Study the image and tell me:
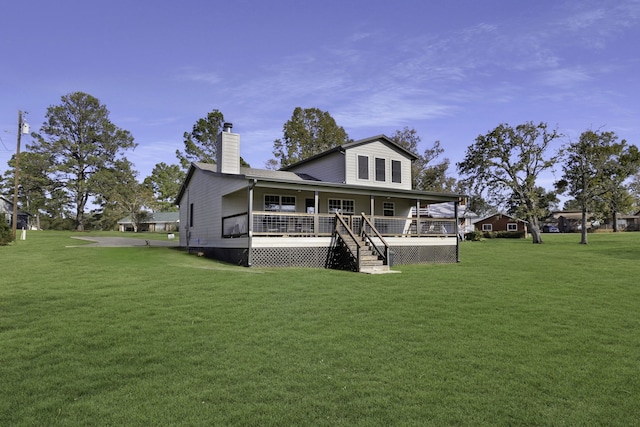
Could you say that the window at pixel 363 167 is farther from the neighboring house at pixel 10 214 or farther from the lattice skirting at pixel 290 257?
the neighboring house at pixel 10 214

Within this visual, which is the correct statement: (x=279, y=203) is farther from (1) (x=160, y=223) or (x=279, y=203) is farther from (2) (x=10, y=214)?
(1) (x=160, y=223)

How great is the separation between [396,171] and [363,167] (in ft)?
7.99

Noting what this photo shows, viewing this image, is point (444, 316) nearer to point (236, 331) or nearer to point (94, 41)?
point (236, 331)

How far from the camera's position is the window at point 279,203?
1914cm

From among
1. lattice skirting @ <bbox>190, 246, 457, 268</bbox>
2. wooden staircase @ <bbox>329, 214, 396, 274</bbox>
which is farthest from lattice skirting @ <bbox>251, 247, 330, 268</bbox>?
wooden staircase @ <bbox>329, 214, 396, 274</bbox>

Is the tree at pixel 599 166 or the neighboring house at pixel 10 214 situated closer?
the tree at pixel 599 166

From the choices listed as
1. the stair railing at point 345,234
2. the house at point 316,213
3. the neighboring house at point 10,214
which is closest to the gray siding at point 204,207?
the house at point 316,213

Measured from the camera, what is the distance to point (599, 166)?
121 ft

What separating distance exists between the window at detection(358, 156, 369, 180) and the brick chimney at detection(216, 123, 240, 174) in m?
6.79

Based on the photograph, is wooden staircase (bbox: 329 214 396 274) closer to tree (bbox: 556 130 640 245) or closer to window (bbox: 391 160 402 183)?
window (bbox: 391 160 402 183)

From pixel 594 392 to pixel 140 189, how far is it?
5984cm

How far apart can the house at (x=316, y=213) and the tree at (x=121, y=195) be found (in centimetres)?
3040

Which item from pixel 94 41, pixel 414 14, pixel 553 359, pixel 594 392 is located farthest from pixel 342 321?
pixel 94 41

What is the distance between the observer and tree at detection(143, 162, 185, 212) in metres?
59.5
